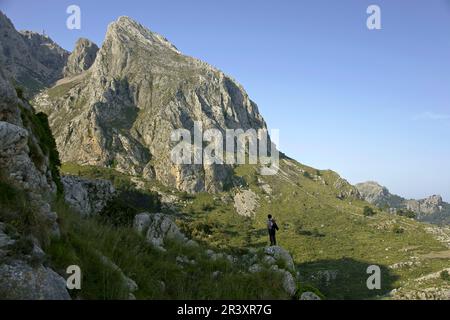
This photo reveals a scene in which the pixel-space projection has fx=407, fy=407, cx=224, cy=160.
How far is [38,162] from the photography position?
16.1 meters

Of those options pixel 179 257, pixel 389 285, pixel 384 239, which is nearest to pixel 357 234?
pixel 384 239

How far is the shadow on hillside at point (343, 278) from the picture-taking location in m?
95.7

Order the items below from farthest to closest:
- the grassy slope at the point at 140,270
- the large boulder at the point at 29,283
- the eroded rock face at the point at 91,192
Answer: the eroded rock face at the point at 91,192
the grassy slope at the point at 140,270
the large boulder at the point at 29,283

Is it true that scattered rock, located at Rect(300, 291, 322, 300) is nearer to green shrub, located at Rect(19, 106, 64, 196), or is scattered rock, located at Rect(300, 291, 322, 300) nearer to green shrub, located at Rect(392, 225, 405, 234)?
green shrub, located at Rect(19, 106, 64, 196)

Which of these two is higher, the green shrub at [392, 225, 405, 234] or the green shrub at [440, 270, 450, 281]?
the green shrub at [392, 225, 405, 234]

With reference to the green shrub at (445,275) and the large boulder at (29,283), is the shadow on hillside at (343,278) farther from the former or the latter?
the large boulder at (29,283)

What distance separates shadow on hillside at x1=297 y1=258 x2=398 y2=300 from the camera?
95.7 meters

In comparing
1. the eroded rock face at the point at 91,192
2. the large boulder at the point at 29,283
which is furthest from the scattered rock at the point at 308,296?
the eroded rock face at the point at 91,192

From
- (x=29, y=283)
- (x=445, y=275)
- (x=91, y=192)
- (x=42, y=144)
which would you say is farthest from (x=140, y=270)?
(x=445, y=275)

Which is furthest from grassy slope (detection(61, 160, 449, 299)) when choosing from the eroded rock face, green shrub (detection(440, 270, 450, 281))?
the eroded rock face

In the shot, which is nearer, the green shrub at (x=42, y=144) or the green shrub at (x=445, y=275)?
the green shrub at (x=42, y=144)

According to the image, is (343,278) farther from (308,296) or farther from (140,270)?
(140,270)

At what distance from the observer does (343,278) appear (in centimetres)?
11400
